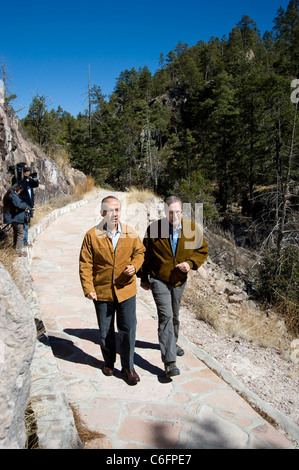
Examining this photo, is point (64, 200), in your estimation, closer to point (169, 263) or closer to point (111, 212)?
point (169, 263)

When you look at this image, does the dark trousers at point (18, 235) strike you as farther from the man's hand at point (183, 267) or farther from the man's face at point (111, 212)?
the man's hand at point (183, 267)

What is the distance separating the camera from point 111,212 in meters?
3.20

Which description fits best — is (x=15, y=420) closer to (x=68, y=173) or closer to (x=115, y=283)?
(x=115, y=283)

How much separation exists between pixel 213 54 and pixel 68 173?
2384 inches

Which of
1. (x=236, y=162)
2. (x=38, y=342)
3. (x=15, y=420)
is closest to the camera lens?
(x=15, y=420)

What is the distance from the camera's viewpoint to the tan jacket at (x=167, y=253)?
3.55 m

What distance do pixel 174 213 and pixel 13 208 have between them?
14.2 feet

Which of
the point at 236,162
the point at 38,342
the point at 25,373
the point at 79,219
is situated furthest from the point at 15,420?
the point at 236,162

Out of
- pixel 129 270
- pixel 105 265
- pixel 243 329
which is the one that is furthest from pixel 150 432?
pixel 243 329

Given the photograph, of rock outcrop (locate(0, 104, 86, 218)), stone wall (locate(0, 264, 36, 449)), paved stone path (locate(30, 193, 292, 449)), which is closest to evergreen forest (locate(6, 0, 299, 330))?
rock outcrop (locate(0, 104, 86, 218))

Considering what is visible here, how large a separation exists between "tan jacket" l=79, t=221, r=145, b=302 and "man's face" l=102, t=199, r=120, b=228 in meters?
0.12

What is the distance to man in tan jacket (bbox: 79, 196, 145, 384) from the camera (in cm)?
323

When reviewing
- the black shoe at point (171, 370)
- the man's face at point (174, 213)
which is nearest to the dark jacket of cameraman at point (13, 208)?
the man's face at point (174, 213)

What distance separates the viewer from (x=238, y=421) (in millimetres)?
2969
